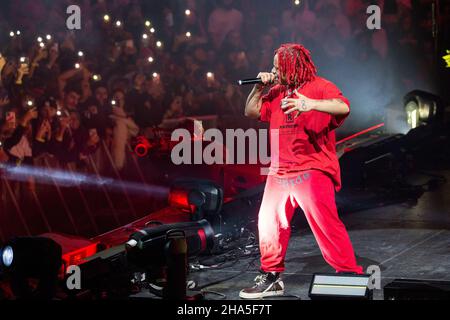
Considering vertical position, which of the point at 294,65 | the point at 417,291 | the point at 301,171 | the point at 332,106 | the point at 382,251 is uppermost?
the point at 294,65

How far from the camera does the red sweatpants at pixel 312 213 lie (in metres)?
4.62

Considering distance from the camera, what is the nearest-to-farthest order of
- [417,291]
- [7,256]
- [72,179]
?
[417,291] < [7,256] < [72,179]

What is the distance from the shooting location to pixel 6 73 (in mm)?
8664

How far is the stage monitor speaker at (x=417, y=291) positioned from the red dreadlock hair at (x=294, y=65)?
1440 millimetres

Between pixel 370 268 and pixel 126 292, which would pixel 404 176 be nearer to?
pixel 370 268

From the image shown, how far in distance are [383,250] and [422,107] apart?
169 inches

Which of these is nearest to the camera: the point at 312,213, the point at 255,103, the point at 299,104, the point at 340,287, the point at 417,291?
the point at 417,291

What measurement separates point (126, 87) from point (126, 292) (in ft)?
16.0

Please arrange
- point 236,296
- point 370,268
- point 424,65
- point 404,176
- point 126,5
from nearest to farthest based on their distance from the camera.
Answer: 1. point 236,296
2. point 370,268
3. point 404,176
4. point 126,5
5. point 424,65

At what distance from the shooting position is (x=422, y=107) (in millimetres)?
9766

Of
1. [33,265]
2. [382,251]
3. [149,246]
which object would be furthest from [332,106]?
[33,265]

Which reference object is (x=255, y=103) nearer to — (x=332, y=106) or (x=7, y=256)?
(x=332, y=106)

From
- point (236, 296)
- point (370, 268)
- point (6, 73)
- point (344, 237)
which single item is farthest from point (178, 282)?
point (6, 73)

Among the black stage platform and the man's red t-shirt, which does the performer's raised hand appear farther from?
the black stage platform
